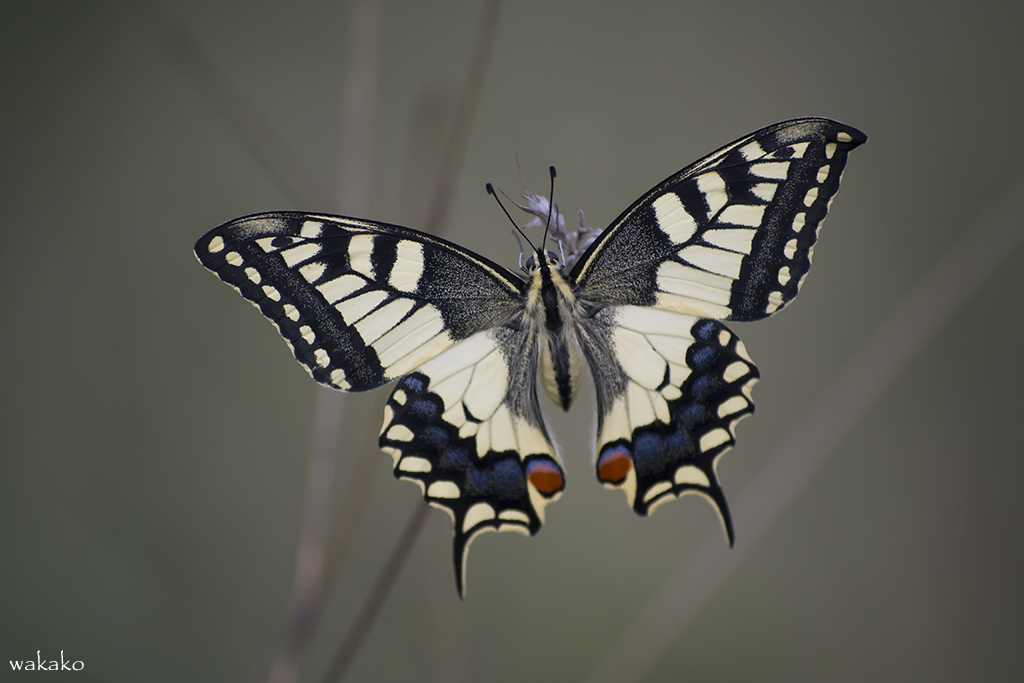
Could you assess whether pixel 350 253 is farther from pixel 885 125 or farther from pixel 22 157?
pixel 885 125

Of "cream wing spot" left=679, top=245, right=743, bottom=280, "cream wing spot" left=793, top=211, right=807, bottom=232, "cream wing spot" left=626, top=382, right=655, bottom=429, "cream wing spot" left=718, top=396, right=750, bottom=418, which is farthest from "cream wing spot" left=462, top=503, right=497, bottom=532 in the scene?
"cream wing spot" left=793, top=211, right=807, bottom=232

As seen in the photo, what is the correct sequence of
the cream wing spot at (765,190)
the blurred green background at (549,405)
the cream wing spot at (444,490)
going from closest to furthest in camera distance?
the cream wing spot at (444,490)
the cream wing spot at (765,190)
the blurred green background at (549,405)

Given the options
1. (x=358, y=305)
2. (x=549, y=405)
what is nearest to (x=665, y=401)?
(x=358, y=305)

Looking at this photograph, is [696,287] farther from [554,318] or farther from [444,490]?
[444,490]

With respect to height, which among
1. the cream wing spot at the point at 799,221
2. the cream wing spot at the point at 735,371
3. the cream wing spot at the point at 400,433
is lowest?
the cream wing spot at the point at 400,433

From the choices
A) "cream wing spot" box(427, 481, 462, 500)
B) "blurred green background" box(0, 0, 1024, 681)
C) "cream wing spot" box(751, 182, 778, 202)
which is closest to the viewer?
"cream wing spot" box(427, 481, 462, 500)

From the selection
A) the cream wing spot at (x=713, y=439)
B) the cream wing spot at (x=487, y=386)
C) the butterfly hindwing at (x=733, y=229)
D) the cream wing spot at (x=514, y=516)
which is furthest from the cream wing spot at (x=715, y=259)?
the cream wing spot at (x=514, y=516)

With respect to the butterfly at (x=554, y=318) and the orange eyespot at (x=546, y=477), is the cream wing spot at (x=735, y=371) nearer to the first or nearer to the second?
the butterfly at (x=554, y=318)

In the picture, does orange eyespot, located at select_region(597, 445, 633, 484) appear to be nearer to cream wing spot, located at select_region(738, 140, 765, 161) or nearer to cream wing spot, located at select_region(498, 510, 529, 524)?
cream wing spot, located at select_region(498, 510, 529, 524)
